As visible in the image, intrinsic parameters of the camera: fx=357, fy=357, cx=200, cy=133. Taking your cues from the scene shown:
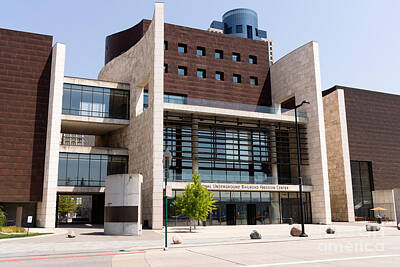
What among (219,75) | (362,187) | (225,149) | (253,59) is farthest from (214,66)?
(362,187)

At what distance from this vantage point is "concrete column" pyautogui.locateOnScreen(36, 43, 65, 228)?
3822 centimetres

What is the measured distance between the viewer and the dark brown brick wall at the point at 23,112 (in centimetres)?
3800

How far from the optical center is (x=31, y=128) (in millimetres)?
39344

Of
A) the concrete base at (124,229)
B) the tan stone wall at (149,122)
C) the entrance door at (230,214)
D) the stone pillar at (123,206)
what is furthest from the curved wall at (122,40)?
the concrete base at (124,229)

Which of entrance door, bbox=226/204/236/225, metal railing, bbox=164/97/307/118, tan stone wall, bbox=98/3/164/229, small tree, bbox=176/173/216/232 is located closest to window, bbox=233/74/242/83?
metal railing, bbox=164/97/307/118

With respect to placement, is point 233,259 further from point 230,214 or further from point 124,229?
point 230,214

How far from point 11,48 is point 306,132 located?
123 ft

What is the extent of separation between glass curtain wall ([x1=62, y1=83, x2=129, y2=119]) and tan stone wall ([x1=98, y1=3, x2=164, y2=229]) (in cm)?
168

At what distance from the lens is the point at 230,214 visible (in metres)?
42.5

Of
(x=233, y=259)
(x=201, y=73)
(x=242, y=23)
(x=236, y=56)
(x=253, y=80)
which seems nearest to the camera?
(x=233, y=259)

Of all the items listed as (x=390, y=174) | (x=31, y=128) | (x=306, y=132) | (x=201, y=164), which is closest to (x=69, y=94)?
(x=31, y=128)

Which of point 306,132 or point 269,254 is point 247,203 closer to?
point 306,132

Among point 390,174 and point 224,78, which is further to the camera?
point 390,174

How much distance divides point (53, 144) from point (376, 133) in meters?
47.4
